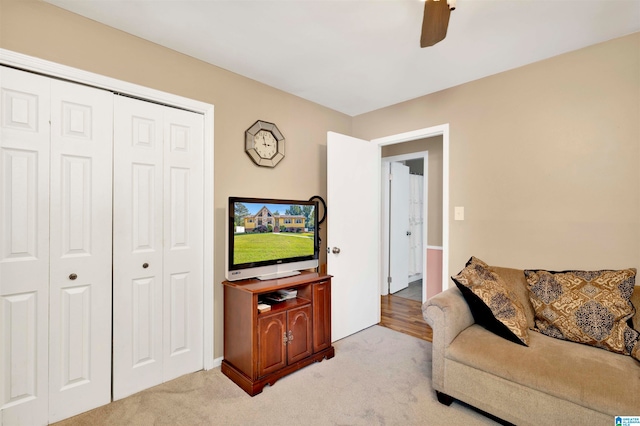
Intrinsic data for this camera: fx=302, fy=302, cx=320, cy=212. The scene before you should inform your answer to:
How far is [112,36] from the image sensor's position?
6.59 ft

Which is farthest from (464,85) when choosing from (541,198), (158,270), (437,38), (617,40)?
(158,270)

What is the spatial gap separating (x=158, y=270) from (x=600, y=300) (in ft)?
9.60

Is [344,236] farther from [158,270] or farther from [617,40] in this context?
[617,40]

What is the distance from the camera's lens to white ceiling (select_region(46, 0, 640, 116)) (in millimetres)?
1785

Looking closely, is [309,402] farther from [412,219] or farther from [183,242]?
[412,219]

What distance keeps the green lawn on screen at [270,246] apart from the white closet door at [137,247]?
22.6 inches

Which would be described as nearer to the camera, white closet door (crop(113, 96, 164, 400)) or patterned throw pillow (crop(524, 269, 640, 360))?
patterned throw pillow (crop(524, 269, 640, 360))

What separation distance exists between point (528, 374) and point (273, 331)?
5.24 feet

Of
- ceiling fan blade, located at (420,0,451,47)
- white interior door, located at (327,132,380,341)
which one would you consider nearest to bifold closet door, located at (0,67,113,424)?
white interior door, located at (327,132,380,341)

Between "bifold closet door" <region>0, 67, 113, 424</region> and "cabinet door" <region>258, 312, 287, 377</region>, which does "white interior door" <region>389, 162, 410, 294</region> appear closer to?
"cabinet door" <region>258, 312, 287, 377</region>

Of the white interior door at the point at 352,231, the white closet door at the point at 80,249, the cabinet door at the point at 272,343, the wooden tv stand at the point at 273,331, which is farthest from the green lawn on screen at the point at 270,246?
the white closet door at the point at 80,249

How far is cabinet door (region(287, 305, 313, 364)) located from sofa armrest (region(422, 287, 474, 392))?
956 mm

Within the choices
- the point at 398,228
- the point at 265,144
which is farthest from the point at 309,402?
the point at 398,228

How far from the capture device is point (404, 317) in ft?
12.2
